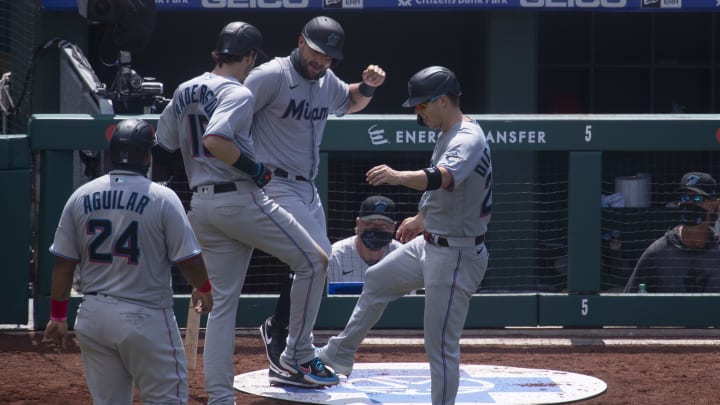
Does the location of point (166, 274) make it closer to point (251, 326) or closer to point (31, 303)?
point (251, 326)

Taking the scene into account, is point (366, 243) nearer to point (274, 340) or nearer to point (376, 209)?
point (376, 209)

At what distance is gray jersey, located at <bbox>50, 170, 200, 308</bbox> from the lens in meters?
4.28

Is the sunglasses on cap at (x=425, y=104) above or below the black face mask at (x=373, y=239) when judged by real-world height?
above

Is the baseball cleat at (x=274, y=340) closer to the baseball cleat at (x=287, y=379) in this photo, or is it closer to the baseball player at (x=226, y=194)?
the baseball cleat at (x=287, y=379)

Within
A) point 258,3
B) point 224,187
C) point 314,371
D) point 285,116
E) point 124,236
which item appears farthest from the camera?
point 258,3

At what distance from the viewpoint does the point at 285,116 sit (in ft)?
18.7

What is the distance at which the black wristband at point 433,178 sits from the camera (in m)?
4.82

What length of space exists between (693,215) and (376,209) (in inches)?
79.5

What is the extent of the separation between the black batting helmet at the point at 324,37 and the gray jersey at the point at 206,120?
1.67 feet

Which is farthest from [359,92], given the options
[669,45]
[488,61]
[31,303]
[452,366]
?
[669,45]

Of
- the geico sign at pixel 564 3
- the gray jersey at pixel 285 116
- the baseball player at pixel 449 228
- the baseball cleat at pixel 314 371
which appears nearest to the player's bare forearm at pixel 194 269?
the baseball player at pixel 449 228

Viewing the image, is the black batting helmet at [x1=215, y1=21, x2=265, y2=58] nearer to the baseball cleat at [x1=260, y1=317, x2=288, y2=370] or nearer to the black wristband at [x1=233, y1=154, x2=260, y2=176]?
the black wristband at [x1=233, y1=154, x2=260, y2=176]

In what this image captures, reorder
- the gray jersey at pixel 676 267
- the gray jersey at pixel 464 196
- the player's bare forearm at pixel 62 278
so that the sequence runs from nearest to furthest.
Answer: the player's bare forearm at pixel 62 278, the gray jersey at pixel 464 196, the gray jersey at pixel 676 267

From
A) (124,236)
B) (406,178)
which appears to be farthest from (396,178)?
(124,236)
